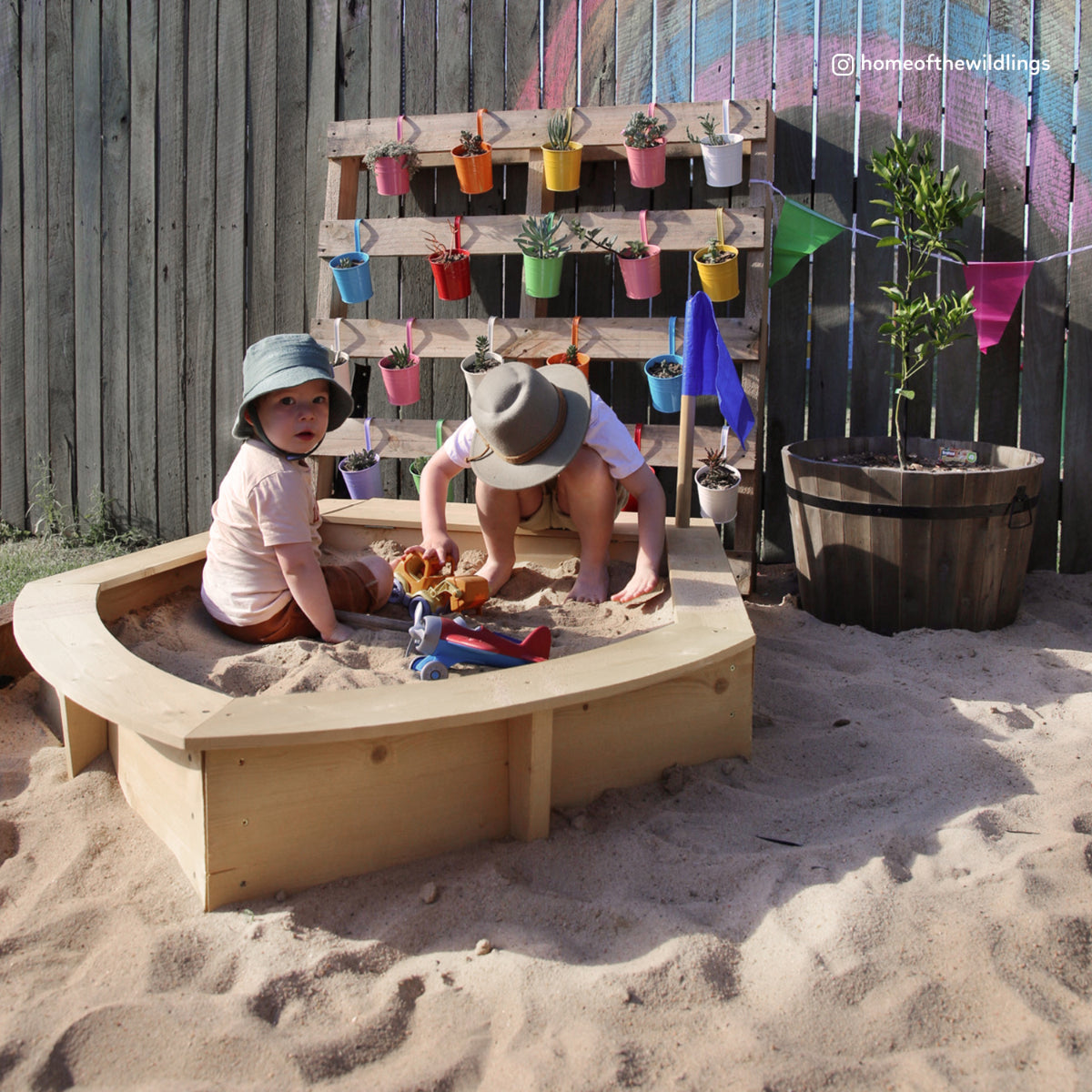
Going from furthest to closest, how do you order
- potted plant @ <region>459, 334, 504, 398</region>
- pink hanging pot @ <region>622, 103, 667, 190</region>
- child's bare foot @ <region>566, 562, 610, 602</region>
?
1. pink hanging pot @ <region>622, 103, 667, 190</region>
2. potted plant @ <region>459, 334, 504, 398</region>
3. child's bare foot @ <region>566, 562, 610, 602</region>

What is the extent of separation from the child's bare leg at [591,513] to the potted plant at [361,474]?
3.61 feet

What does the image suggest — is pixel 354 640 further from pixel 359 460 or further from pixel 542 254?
pixel 542 254

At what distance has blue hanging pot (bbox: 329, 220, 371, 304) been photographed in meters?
3.90

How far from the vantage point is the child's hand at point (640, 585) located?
9.36 ft

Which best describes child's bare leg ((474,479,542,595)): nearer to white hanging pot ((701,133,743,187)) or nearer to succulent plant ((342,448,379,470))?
succulent plant ((342,448,379,470))

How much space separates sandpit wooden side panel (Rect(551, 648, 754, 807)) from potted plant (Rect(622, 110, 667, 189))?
220cm

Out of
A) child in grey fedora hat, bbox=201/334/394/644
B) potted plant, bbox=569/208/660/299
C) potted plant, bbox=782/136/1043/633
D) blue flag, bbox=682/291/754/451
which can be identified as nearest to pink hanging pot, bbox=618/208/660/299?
potted plant, bbox=569/208/660/299

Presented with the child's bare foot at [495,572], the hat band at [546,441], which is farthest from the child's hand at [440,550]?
the hat band at [546,441]

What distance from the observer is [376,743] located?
1815mm

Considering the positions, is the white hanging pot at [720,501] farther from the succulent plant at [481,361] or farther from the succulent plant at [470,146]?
the succulent plant at [470,146]

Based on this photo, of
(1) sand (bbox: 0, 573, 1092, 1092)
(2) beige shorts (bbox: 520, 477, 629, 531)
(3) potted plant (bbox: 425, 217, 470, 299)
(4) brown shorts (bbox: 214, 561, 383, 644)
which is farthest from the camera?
(3) potted plant (bbox: 425, 217, 470, 299)

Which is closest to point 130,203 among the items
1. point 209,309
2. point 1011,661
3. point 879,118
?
point 209,309

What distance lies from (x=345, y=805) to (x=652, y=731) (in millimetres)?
687

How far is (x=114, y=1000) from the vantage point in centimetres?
150
